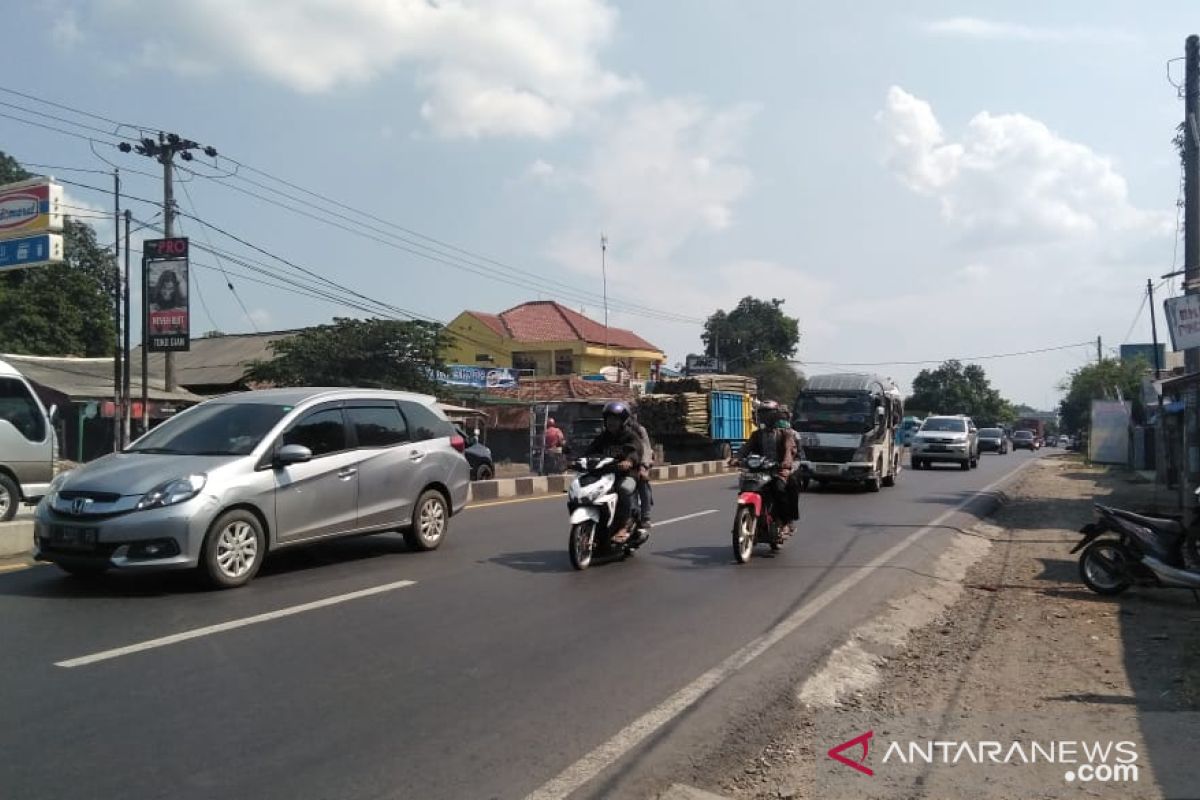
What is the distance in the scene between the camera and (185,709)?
190 inches

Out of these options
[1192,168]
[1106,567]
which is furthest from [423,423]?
[1192,168]

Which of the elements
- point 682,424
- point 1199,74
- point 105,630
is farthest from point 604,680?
point 682,424

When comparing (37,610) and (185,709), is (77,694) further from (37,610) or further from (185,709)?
(37,610)

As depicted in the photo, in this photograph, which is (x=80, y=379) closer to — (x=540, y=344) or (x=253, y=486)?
(x=540, y=344)

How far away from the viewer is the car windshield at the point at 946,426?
99.0 feet

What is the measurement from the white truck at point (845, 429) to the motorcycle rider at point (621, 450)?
400 inches

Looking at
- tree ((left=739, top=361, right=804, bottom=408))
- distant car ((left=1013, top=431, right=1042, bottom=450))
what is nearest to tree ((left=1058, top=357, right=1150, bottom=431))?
distant car ((left=1013, top=431, right=1042, bottom=450))

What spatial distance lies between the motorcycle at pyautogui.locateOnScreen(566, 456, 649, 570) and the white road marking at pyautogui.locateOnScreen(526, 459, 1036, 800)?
7.23 ft

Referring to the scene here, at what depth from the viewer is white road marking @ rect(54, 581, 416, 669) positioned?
18.6 ft

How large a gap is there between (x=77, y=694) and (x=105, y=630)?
1436 millimetres

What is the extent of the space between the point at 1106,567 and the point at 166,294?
2224 cm

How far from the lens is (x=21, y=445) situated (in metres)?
12.2

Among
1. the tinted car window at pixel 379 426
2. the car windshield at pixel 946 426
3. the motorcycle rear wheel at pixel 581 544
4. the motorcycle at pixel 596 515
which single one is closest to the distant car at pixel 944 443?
the car windshield at pixel 946 426

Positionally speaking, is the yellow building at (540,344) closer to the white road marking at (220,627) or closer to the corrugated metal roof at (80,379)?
the corrugated metal roof at (80,379)
